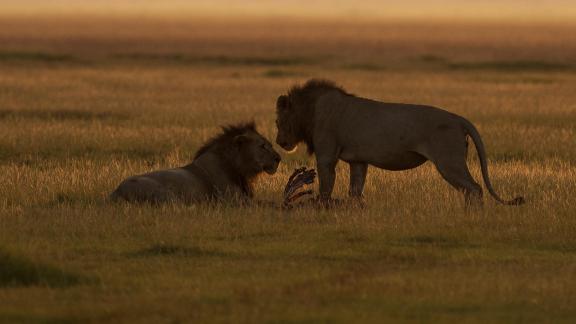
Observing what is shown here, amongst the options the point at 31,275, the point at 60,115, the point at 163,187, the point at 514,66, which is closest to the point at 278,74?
the point at 514,66

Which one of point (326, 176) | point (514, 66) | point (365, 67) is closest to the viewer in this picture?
point (326, 176)

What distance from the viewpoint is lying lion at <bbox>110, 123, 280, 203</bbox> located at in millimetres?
12406

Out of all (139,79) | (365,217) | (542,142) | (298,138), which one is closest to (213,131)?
(542,142)

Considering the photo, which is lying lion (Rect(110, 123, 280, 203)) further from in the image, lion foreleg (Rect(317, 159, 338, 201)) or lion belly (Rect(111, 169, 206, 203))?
lion foreleg (Rect(317, 159, 338, 201))

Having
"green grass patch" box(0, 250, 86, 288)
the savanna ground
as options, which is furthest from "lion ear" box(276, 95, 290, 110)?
"green grass patch" box(0, 250, 86, 288)

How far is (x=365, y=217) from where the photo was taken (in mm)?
11516

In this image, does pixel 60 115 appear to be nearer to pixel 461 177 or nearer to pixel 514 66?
pixel 461 177

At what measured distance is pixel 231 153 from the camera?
12875 mm

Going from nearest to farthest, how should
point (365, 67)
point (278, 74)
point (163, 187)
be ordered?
point (163, 187) < point (278, 74) < point (365, 67)

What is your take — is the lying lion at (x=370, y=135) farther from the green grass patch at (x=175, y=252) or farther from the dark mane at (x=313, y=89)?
the green grass patch at (x=175, y=252)

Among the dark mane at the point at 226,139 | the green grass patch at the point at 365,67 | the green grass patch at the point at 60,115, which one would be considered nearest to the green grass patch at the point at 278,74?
the green grass patch at the point at 365,67

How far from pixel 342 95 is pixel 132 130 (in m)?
9.24

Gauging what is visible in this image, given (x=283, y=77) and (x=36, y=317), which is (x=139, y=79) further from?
(x=36, y=317)

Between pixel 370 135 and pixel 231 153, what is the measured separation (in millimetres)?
1436
